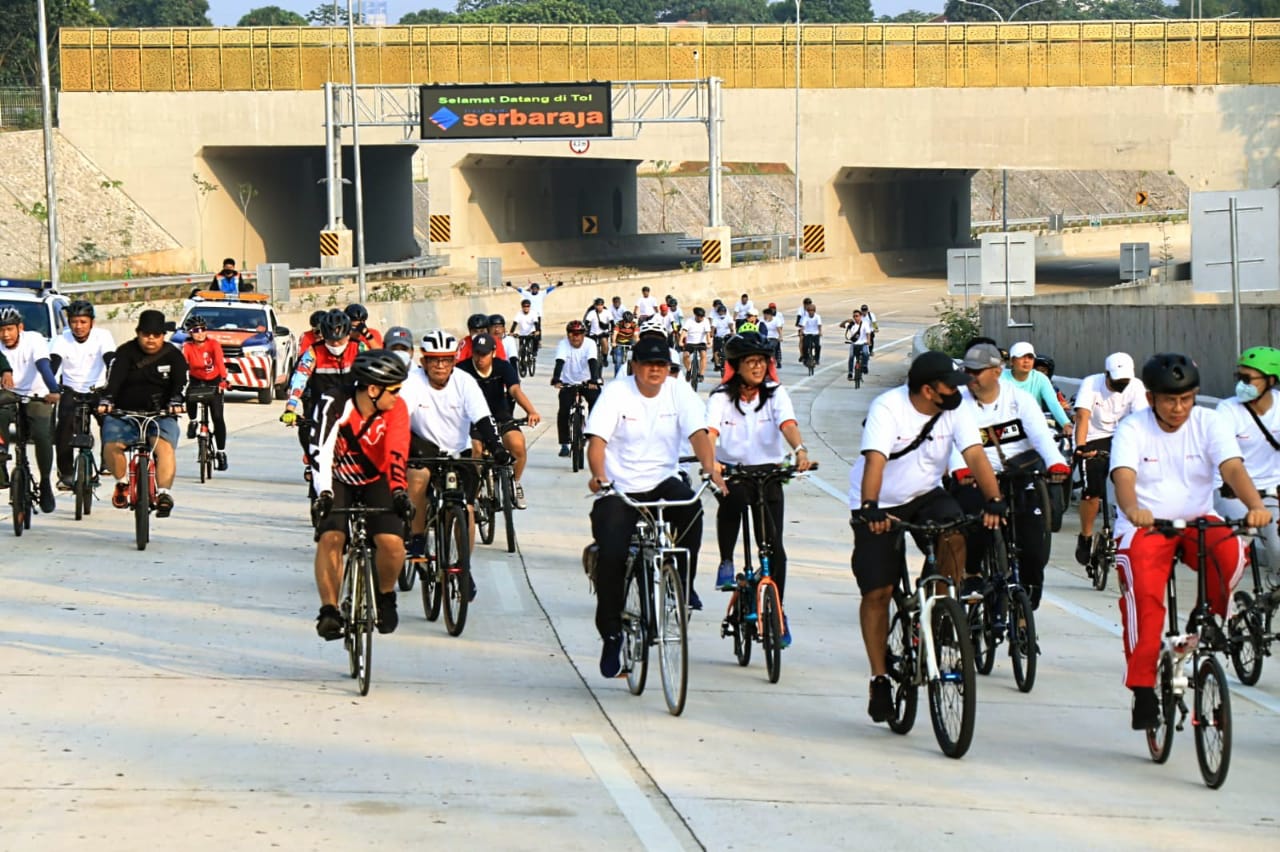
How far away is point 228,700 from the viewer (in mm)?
10484

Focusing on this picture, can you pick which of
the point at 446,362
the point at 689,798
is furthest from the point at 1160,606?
the point at 446,362

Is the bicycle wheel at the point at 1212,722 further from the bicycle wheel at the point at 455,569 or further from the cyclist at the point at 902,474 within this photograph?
the bicycle wheel at the point at 455,569

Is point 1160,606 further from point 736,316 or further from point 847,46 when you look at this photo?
point 847,46

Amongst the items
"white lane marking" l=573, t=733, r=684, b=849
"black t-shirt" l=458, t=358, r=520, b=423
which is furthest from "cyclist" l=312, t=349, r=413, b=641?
"black t-shirt" l=458, t=358, r=520, b=423

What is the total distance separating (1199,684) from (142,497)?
9.48m

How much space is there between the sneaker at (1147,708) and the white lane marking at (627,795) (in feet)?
7.59

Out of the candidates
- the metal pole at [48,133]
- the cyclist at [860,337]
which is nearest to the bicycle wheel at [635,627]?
the metal pole at [48,133]

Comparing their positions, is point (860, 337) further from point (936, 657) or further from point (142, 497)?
point (936, 657)

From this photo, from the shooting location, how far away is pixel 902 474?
1002cm

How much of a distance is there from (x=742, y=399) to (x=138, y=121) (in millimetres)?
70039

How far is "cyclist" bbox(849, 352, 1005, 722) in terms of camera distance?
9828mm

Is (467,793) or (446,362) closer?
(467,793)

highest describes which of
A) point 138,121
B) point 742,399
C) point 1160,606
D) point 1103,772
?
point 138,121

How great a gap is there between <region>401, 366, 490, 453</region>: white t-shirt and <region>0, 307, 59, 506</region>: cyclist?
528cm
